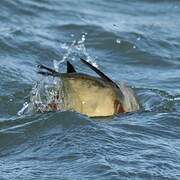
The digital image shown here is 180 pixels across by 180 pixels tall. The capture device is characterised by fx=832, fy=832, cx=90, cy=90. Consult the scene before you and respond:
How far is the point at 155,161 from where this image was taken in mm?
6219

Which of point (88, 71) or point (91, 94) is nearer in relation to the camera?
point (91, 94)

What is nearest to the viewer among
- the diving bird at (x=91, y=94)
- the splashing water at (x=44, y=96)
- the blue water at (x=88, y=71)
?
the blue water at (x=88, y=71)

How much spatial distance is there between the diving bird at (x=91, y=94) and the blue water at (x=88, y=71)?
0.09 meters

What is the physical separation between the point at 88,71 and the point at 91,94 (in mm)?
3183

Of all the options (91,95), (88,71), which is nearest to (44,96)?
(91,95)

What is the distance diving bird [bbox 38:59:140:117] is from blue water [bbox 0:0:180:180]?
3.5 inches

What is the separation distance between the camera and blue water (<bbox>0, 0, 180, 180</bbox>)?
614 centimetres

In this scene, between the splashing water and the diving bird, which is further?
the splashing water

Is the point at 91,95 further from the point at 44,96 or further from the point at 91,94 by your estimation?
the point at 44,96

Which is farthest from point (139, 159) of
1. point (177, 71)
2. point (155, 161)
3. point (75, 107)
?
point (177, 71)

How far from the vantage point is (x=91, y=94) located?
6.90 meters

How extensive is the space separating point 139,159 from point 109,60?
15.4 feet

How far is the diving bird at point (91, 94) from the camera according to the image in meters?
6.78

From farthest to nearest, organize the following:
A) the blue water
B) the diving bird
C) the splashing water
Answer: the splashing water, the diving bird, the blue water
